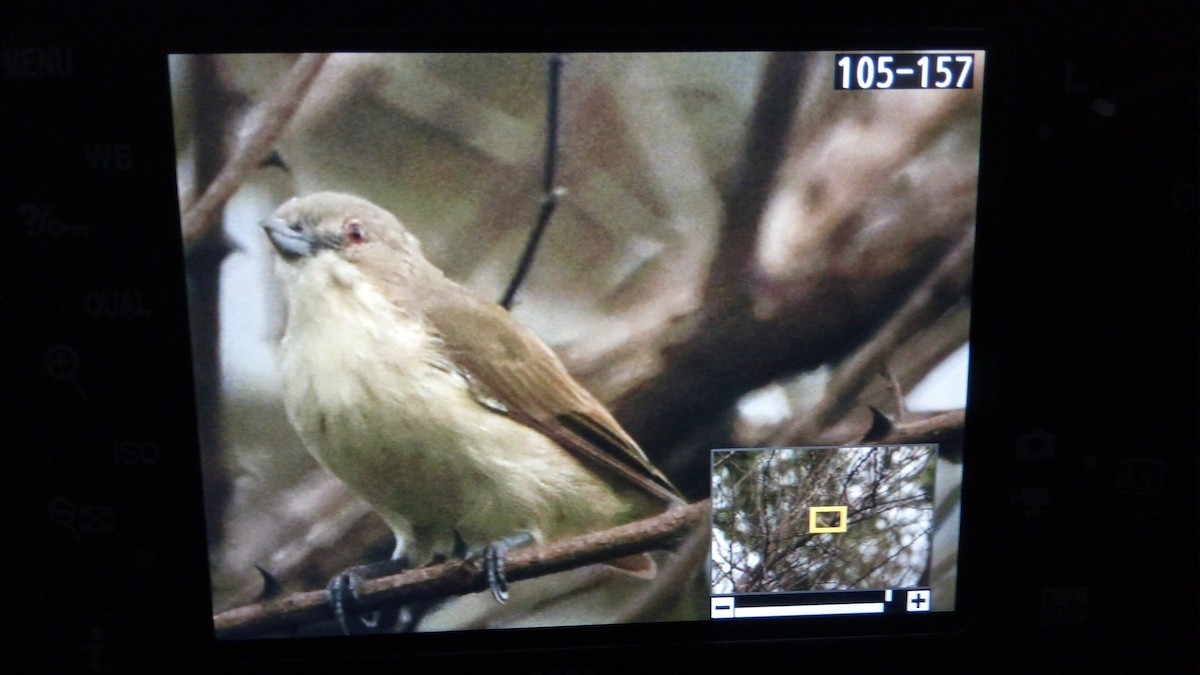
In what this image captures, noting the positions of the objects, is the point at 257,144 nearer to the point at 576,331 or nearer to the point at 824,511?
the point at 576,331

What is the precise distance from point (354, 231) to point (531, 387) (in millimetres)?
140

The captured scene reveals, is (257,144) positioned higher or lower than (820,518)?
higher

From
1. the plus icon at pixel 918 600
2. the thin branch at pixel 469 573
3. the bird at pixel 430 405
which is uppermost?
the bird at pixel 430 405

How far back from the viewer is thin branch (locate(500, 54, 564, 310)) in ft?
2.00

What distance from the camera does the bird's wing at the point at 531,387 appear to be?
64 cm

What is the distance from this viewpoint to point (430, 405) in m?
0.64

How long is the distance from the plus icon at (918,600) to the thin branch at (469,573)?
0.48 ft

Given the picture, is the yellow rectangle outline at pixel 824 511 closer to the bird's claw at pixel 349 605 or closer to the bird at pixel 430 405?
the bird at pixel 430 405

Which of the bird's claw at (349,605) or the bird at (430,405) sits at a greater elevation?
the bird at (430,405)

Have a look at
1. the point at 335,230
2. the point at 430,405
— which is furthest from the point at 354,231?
the point at 430,405

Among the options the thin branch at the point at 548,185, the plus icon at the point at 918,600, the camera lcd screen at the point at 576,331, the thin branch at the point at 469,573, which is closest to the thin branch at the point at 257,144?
the camera lcd screen at the point at 576,331

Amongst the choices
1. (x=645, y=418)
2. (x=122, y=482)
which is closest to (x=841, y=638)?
(x=645, y=418)

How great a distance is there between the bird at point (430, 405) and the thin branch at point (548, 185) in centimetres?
2

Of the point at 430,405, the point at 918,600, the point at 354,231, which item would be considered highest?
the point at 354,231
